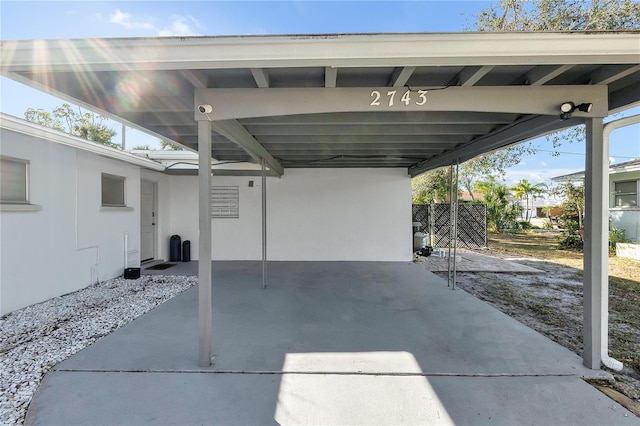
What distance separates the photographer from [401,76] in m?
2.49

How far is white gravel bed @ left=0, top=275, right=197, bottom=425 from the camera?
245cm

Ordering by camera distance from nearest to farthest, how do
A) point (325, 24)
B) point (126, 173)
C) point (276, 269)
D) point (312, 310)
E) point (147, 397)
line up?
point (147, 397) < point (312, 310) < point (126, 173) < point (276, 269) < point (325, 24)

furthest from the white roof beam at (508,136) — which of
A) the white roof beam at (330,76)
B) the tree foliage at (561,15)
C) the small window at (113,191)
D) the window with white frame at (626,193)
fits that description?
the window with white frame at (626,193)

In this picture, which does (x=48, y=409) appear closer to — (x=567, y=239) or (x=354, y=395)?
(x=354, y=395)

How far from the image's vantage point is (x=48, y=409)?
2.18m

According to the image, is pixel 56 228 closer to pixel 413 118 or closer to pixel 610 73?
pixel 413 118

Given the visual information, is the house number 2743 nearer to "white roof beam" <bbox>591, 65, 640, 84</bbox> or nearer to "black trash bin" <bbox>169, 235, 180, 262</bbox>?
"white roof beam" <bbox>591, 65, 640, 84</bbox>

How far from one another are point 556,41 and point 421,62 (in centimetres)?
92

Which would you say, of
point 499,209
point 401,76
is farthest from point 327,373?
point 499,209

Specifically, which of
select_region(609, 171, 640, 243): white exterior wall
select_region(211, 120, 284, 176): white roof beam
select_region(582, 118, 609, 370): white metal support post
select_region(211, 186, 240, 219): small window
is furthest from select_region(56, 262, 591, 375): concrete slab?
select_region(609, 171, 640, 243): white exterior wall

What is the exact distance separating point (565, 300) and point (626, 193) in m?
9.16

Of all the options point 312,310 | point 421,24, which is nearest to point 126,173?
point 312,310

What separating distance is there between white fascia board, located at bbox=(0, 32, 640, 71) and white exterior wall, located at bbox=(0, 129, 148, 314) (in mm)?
3067

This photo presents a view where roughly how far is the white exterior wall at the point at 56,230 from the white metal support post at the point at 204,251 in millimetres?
3385
